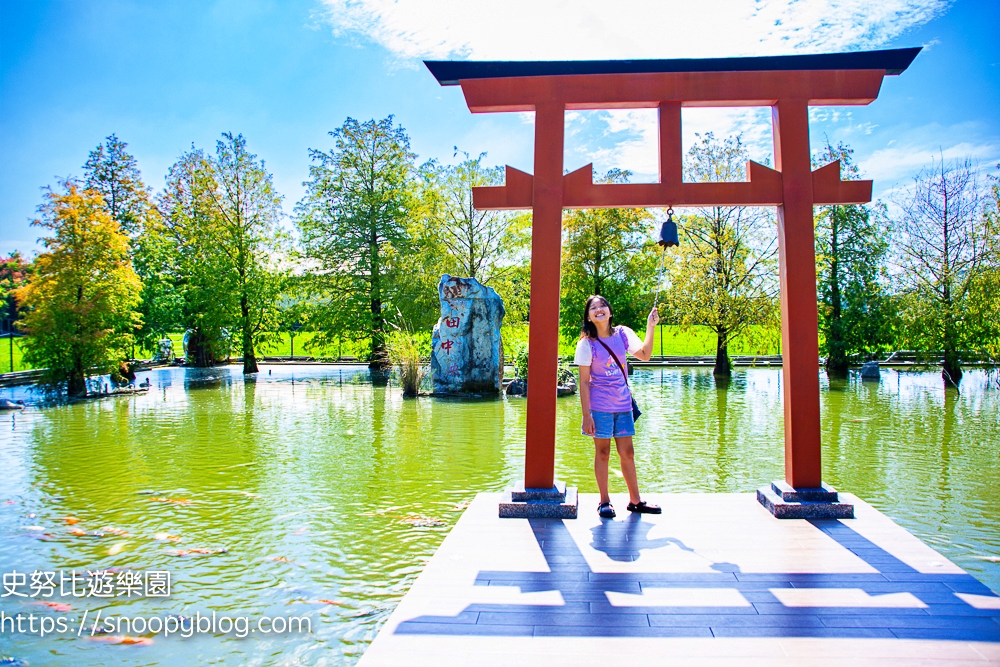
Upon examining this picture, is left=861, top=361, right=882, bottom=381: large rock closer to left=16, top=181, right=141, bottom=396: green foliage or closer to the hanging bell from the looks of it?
the hanging bell

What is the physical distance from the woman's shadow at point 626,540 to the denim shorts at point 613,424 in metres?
0.58

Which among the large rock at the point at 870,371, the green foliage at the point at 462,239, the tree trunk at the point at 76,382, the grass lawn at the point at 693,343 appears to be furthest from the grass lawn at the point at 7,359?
the large rock at the point at 870,371

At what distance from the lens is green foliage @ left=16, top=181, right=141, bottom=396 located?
14.3m

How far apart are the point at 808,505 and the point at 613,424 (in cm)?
140

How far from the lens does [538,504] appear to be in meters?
4.43

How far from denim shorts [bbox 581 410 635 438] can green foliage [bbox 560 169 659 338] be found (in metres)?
15.7

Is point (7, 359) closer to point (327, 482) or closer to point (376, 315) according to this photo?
point (376, 315)

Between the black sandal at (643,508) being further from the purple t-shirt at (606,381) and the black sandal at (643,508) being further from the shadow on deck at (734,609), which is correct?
the shadow on deck at (734,609)

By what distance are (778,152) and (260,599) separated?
4.55 m

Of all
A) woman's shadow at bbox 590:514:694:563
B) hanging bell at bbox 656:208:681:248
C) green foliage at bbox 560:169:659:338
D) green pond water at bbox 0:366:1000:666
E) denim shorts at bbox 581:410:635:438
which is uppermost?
green foliage at bbox 560:169:659:338

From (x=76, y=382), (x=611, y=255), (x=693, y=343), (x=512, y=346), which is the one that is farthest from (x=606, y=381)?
(x=693, y=343)

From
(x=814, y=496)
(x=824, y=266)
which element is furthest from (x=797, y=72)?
(x=824, y=266)

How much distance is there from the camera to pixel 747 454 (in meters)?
Result: 8.16

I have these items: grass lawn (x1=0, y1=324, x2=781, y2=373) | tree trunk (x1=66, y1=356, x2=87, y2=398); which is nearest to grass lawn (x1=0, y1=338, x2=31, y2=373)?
grass lawn (x1=0, y1=324, x2=781, y2=373)
